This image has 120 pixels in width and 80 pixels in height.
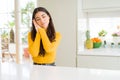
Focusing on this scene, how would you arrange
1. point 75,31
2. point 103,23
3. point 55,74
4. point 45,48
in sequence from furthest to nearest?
point 103,23 → point 75,31 → point 45,48 → point 55,74

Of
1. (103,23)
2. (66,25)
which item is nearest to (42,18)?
(66,25)

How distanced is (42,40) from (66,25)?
885 mm

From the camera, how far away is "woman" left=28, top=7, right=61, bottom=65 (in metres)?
1.76

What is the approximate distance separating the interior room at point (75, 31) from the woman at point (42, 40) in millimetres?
162

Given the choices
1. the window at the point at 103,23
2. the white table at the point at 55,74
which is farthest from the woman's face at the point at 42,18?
the window at the point at 103,23

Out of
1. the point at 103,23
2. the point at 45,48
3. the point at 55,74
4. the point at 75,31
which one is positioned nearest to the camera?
the point at 55,74

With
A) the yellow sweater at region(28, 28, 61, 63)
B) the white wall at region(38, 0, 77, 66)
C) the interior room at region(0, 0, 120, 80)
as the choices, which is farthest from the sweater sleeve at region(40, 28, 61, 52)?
the white wall at region(38, 0, 77, 66)

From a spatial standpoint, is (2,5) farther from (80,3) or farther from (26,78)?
(26,78)

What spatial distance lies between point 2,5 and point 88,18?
6.06 feet

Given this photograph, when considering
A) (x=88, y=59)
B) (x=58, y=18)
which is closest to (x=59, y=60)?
(x=88, y=59)

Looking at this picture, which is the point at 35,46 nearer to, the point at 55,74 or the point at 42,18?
the point at 42,18

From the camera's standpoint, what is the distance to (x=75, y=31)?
2619 mm

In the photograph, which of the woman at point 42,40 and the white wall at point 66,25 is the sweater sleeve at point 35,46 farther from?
the white wall at point 66,25

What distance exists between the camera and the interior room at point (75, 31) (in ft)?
8.45
